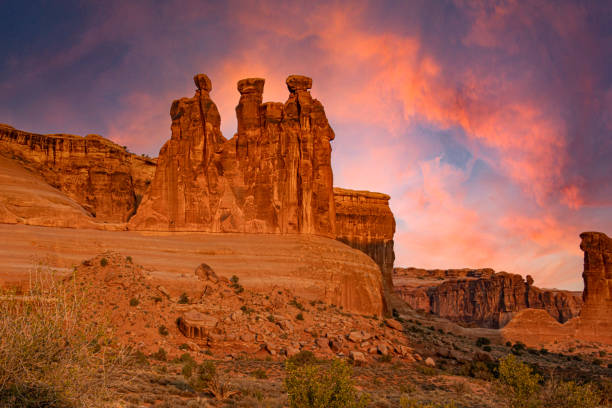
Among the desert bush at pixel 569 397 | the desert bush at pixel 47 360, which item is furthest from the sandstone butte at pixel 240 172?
the desert bush at pixel 47 360

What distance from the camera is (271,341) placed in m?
33.0

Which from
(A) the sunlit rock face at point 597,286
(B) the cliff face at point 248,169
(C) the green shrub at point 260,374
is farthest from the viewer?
(A) the sunlit rock face at point 597,286

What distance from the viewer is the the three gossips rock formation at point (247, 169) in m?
49.2

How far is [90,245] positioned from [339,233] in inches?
2055

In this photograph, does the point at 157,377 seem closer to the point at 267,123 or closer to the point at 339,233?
the point at 267,123

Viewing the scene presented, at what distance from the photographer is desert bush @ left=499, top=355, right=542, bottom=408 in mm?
18484

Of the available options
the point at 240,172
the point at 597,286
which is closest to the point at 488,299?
the point at 597,286

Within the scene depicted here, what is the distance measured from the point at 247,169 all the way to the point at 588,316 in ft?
157

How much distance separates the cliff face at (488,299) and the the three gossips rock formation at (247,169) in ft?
188

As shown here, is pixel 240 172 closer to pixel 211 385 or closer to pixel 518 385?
pixel 211 385

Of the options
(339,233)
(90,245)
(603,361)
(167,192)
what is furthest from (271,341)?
(339,233)

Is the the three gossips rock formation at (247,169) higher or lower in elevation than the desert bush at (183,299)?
higher

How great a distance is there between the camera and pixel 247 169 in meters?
51.6

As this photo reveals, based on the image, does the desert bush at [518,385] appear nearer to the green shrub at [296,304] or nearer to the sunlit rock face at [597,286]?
the green shrub at [296,304]
